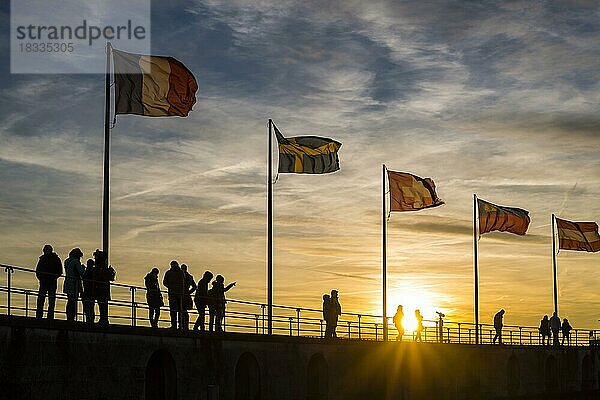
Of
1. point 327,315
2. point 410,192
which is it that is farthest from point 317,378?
point 410,192

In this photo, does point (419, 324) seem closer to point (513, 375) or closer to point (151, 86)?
point (513, 375)

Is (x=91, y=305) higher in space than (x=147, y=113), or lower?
lower

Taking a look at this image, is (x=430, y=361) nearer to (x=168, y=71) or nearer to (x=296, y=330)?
(x=296, y=330)

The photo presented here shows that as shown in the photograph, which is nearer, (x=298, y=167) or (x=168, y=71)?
(x=168, y=71)

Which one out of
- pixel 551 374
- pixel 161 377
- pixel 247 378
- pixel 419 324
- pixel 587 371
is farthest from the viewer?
pixel 587 371

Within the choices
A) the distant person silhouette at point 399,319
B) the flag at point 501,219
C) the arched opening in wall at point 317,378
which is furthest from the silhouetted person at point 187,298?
the flag at point 501,219

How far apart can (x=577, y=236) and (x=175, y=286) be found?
4041 cm

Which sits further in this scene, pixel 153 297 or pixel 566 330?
pixel 566 330

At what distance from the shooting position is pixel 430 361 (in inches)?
1885

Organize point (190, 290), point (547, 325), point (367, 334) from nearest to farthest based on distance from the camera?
point (190, 290) → point (367, 334) → point (547, 325)

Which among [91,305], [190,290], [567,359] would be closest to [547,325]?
[567,359]

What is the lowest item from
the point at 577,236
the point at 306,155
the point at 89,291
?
the point at 89,291

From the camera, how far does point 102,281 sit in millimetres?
26891

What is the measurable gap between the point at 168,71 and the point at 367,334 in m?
18.3
